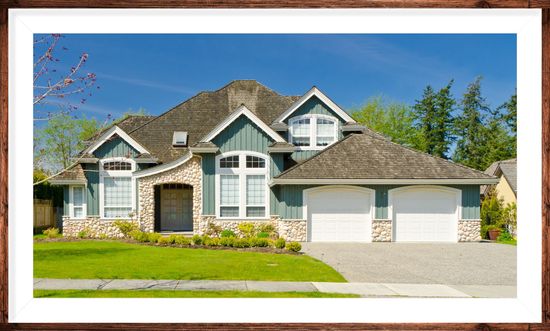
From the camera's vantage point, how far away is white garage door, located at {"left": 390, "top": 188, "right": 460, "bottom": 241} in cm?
1819

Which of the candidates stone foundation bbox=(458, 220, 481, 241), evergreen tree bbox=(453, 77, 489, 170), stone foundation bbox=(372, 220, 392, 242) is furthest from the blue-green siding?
evergreen tree bbox=(453, 77, 489, 170)

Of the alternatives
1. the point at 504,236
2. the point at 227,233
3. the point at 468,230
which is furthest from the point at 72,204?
the point at 504,236

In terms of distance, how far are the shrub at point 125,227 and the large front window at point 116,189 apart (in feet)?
1.75

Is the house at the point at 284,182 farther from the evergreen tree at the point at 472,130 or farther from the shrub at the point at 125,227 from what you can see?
the evergreen tree at the point at 472,130

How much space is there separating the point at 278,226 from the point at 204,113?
7577 mm

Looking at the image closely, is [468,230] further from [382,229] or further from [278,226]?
[278,226]

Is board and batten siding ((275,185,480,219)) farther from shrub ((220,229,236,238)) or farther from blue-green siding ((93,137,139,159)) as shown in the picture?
blue-green siding ((93,137,139,159))

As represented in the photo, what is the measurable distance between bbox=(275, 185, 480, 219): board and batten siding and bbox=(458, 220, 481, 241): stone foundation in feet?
0.75

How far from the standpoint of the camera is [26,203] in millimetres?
4469

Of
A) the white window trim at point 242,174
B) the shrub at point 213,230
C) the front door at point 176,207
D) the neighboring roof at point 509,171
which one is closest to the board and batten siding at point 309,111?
the white window trim at point 242,174

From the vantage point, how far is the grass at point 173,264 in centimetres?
956

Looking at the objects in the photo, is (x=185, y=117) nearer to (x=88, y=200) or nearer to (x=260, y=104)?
(x=260, y=104)

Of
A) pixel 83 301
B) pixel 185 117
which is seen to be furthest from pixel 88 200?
pixel 83 301

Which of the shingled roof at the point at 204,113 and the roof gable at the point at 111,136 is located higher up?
the shingled roof at the point at 204,113
